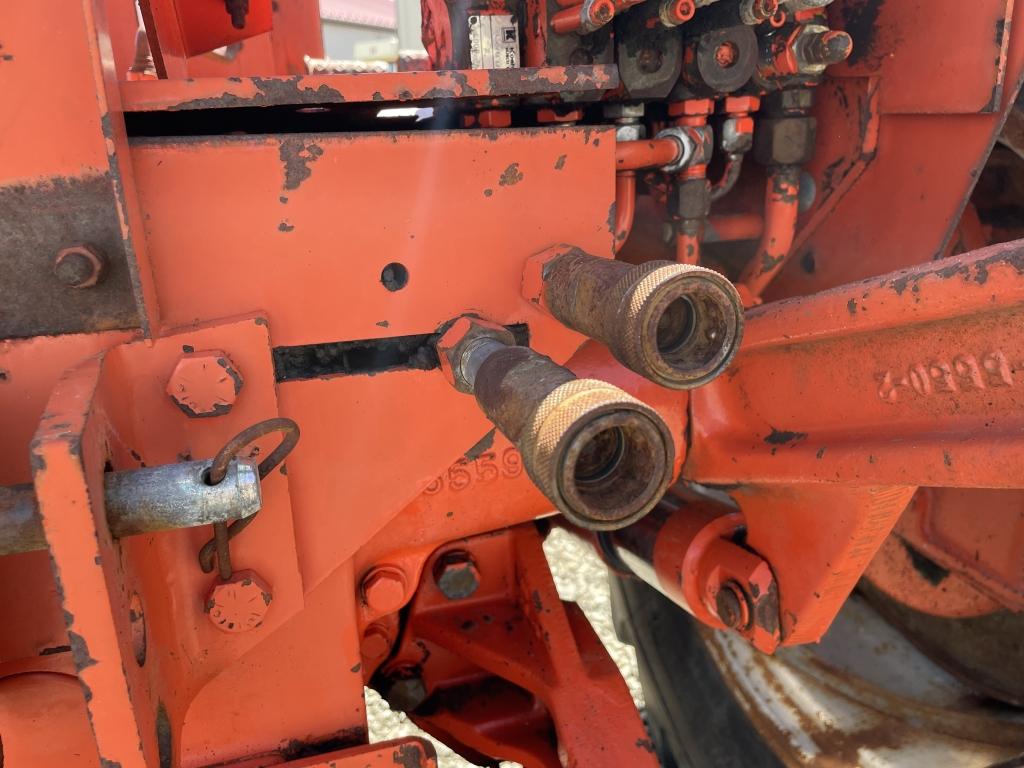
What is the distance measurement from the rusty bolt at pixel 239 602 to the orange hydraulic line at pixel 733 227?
855 mm

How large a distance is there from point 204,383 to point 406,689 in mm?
834

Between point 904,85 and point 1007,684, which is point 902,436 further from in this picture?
point 1007,684

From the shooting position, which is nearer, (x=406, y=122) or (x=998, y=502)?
(x=406, y=122)

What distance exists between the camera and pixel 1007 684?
152 cm

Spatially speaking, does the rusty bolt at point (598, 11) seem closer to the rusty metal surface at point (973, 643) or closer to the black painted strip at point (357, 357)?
the black painted strip at point (357, 357)

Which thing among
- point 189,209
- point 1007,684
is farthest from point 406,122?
point 1007,684

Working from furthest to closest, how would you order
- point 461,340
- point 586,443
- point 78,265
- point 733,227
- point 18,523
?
1. point 733,227
2. point 461,340
3. point 78,265
4. point 18,523
5. point 586,443

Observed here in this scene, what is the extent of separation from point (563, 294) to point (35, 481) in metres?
0.50

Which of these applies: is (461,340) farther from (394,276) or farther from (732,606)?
(732,606)

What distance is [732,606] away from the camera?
1.29 m

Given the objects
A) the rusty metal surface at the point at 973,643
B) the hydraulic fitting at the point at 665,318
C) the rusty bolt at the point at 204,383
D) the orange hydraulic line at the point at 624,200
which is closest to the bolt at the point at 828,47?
the orange hydraulic line at the point at 624,200

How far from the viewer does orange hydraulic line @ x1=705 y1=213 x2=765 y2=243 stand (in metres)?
1.32

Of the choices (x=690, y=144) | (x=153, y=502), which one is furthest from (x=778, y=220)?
(x=153, y=502)

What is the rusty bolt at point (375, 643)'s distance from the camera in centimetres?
142
